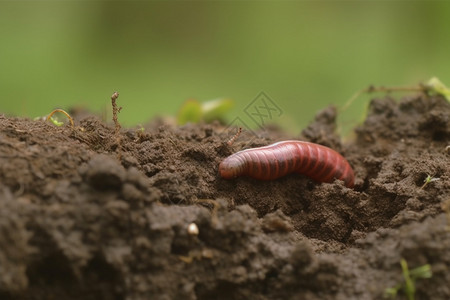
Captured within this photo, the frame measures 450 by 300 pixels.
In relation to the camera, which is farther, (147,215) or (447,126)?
(447,126)

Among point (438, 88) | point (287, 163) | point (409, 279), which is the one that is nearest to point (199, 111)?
point (287, 163)

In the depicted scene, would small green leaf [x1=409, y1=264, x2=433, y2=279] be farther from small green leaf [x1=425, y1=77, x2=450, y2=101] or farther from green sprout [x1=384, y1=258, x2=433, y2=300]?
small green leaf [x1=425, y1=77, x2=450, y2=101]

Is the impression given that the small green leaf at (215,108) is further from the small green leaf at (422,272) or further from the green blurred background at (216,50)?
the small green leaf at (422,272)

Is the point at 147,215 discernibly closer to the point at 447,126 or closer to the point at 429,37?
the point at 447,126

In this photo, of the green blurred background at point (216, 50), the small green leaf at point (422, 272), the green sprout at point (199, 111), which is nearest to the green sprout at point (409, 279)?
the small green leaf at point (422, 272)

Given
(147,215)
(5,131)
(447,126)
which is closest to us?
(147,215)

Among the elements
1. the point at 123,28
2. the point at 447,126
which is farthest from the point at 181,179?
the point at 123,28
